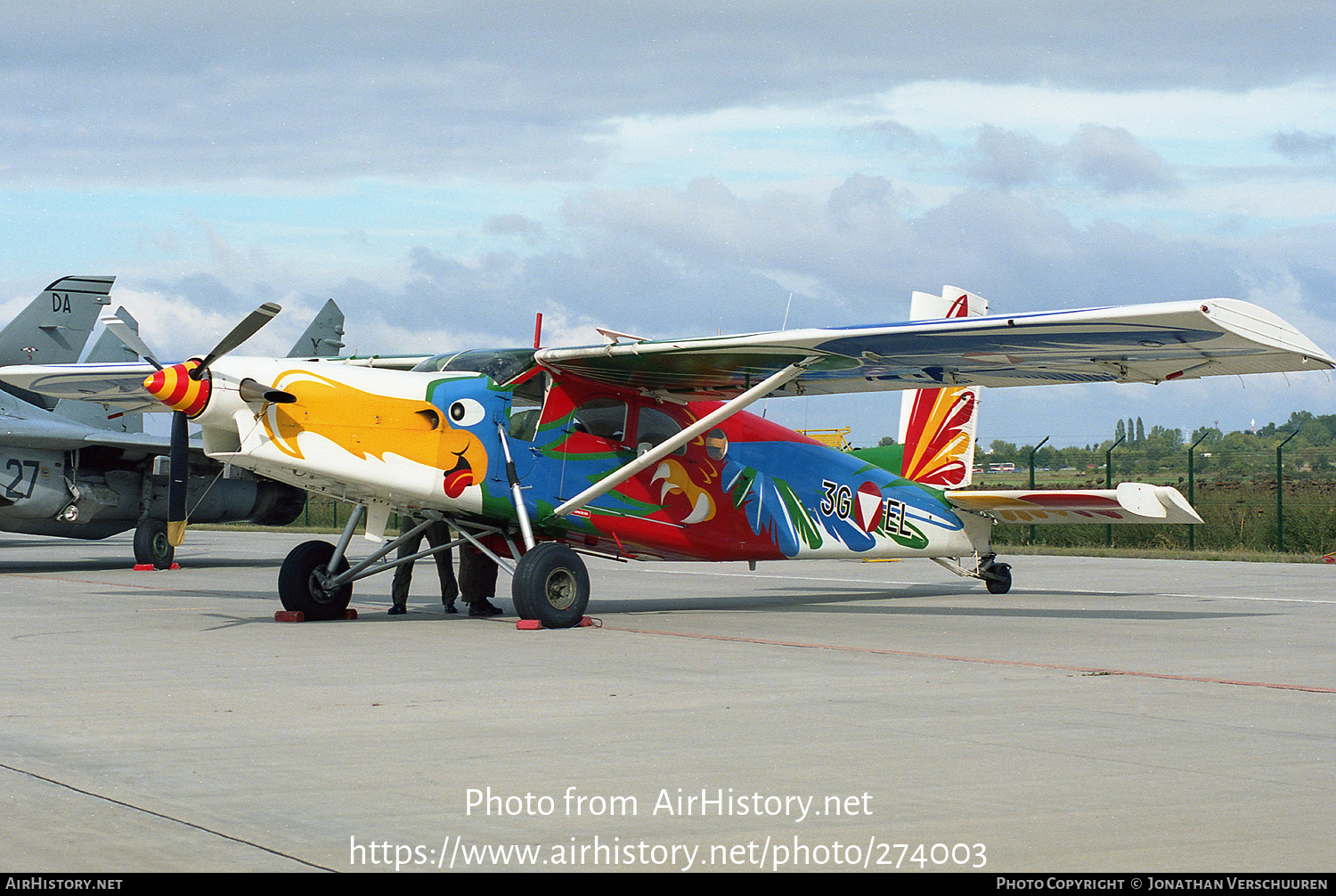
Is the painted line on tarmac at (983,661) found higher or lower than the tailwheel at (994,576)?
lower

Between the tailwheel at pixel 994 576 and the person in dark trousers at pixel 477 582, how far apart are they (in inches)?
260

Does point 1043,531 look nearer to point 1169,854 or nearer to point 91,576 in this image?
point 91,576

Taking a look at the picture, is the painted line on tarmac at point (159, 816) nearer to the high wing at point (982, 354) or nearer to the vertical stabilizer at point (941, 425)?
the high wing at point (982, 354)

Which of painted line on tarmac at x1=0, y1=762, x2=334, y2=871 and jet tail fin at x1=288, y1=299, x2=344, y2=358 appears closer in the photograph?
painted line on tarmac at x1=0, y1=762, x2=334, y2=871

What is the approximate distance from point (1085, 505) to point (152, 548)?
16.8m

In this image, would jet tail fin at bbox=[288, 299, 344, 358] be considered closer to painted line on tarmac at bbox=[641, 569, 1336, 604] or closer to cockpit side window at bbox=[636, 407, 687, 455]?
painted line on tarmac at bbox=[641, 569, 1336, 604]

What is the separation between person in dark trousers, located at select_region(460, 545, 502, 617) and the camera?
46.3 ft

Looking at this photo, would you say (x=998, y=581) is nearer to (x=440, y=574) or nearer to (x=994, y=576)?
(x=994, y=576)

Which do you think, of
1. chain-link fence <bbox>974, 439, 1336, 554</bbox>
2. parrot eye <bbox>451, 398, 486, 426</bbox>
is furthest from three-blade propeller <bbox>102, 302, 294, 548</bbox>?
chain-link fence <bbox>974, 439, 1336, 554</bbox>

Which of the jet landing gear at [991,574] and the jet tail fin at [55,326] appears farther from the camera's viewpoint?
the jet tail fin at [55,326]

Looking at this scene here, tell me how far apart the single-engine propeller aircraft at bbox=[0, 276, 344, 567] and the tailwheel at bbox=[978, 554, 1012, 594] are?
12844 millimetres

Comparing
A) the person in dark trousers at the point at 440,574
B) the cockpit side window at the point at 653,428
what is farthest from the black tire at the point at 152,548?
the cockpit side window at the point at 653,428

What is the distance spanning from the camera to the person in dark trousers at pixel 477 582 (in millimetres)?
14125

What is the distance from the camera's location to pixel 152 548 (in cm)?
2438
